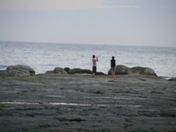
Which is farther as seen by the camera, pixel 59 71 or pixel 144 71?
pixel 144 71

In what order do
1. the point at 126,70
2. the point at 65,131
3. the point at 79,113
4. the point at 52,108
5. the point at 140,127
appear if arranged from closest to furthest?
the point at 65,131, the point at 140,127, the point at 79,113, the point at 52,108, the point at 126,70

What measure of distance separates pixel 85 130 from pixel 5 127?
192 centimetres

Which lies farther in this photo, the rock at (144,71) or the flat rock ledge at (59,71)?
the rock at (144,71)

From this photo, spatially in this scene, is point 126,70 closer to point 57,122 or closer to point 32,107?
point 32,107

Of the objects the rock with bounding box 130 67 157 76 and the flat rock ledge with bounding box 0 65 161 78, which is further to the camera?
the rock with bounding box 130 67 157 76

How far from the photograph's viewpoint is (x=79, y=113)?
32.7 ft

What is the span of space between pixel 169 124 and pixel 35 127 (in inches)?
140

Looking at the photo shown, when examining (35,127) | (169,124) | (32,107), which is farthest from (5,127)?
(169,124)

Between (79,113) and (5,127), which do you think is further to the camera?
(79,113)

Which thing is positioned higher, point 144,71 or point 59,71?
point 59,71

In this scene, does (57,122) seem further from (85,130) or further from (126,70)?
(126,70)

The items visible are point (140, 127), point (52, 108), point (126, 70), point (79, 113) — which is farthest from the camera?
point (126, 70)

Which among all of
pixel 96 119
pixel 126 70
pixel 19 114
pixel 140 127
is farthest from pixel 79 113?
pixel 126 70

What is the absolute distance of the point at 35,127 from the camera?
7844 millimetres
